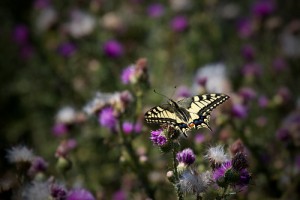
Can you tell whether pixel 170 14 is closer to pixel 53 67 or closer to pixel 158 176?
pixel 53 67

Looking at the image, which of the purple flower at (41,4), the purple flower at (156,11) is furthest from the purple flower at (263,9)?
the purple flower at (41,4)

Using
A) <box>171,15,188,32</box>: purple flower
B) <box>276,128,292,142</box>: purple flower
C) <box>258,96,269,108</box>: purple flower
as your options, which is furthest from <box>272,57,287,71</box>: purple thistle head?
<box>276,128,292,142</box>: purple flower

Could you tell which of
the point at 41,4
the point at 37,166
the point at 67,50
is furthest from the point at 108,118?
the point at 41,4

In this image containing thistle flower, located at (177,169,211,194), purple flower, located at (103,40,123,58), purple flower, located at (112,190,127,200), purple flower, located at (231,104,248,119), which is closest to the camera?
thistle flower, located at (177,169,211,194)

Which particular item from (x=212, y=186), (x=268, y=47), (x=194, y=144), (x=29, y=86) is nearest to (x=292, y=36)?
(x=268, y=47)

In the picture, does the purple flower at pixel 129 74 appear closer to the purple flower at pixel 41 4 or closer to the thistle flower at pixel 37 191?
the thistle flower at pixel 37 191

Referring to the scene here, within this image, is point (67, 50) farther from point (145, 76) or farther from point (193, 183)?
Answer: point (193, 183)

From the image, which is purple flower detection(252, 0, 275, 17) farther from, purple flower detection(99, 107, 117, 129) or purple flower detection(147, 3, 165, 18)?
purple flower detection(99, 107, 117, 129)
